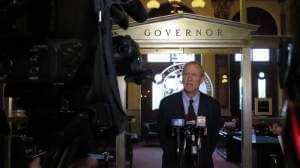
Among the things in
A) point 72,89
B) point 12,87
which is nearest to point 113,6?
point 72,89

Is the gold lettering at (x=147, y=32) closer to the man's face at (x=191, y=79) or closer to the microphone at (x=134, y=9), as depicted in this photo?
the man's face at (x=191, y=79)

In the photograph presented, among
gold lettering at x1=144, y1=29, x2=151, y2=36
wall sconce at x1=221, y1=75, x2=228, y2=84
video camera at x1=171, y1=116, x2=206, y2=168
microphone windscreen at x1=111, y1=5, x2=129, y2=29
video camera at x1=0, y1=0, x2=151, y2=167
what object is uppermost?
wall sconce at x1=221, y1=75, x2=228, y2=84

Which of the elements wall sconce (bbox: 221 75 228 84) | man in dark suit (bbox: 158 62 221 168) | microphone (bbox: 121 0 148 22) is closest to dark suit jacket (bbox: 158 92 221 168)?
man in dark suit (bbox: 158 62 221 168)

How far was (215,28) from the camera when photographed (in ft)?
15.9

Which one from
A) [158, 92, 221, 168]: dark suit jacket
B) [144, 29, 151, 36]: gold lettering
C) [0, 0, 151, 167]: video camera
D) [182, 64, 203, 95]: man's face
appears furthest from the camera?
[144, 29, 151, 36]: gold lettering

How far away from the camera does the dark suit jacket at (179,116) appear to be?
11.7ft

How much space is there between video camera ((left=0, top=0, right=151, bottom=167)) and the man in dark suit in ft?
5.72

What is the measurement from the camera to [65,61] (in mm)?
1679

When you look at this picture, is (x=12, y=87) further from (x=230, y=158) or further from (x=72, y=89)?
(x=230, y=158)

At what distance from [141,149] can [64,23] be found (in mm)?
14431

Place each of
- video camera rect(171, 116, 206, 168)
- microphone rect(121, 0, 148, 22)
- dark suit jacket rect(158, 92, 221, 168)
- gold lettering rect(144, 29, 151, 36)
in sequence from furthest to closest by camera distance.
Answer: gold lettering rect(144, 29, 151, 36), dark suit jacket rect(158, 92, 221, 168), video camera rect(171, 116, 206, 168), microphone rect(121, 0, 148, 22)

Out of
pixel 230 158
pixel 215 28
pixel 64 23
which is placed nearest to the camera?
pixel 64 23

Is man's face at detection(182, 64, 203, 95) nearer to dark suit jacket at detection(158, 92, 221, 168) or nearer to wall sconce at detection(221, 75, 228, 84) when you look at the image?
dark suit jacket at detection(158, 92, 221, 168)

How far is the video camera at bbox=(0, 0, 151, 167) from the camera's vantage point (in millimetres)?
1679
